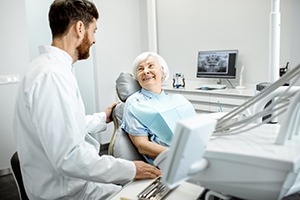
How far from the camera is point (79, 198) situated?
1.32 m

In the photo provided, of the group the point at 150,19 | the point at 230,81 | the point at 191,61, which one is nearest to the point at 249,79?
the point at 230,81

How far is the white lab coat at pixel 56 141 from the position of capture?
1.12 m

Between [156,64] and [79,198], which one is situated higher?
[156,64]

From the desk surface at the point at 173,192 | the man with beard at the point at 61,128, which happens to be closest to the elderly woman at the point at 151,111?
the man with beard at the point at 61,128

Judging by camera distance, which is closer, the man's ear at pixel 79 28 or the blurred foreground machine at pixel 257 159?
the blurred foreground machine at pixel 257 159

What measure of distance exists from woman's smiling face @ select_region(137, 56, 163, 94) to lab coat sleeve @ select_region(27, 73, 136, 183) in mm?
834

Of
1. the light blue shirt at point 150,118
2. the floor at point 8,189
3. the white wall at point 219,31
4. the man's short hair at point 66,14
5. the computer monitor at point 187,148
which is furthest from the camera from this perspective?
the white wall at point 219,31

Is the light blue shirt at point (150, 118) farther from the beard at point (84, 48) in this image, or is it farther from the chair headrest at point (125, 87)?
the beard at point (84, 48)

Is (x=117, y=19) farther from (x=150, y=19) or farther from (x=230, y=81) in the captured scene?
(x=230, y=81)

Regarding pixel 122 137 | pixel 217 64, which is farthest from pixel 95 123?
pixel 217 64

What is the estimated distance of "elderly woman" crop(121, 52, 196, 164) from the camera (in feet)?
5.57

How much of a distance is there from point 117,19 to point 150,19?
56cm

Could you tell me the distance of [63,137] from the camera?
44.1 inches

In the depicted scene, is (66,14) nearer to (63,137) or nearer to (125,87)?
(63,137)
